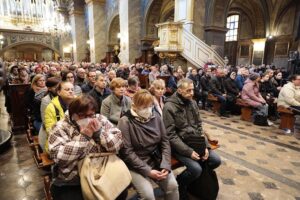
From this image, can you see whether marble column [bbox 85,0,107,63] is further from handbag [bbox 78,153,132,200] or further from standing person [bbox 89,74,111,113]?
handbag [bbox 78,153,132,200]

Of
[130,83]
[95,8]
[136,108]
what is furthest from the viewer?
[95,8]

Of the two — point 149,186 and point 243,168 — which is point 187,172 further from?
point 243,168

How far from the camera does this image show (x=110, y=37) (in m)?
18.6

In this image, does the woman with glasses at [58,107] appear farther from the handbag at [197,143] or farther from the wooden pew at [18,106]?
the wooden pew at [18,106]

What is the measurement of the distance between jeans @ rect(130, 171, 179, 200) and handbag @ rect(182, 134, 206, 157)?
1.45 feet

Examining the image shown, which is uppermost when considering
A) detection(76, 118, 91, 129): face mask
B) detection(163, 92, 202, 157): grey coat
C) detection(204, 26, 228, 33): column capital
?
detection(204, 26, 228, 33): column capital

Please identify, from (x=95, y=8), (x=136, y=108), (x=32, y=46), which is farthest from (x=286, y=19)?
(x=32, y=46)

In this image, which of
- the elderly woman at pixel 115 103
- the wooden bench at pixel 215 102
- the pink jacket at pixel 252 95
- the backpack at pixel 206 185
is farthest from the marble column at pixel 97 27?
the backpack at pixel 206 185

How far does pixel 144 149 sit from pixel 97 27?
18.4 metres

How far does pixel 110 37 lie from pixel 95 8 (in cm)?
272

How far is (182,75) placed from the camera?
7.29 metres

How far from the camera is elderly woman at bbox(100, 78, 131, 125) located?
2691 millimetres

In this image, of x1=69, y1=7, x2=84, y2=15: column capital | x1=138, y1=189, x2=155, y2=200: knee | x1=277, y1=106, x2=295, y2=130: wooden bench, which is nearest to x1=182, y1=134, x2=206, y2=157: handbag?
x1=138, y1=189, x2=155, y2=200: knee

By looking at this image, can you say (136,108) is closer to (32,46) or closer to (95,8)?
(95,8)
